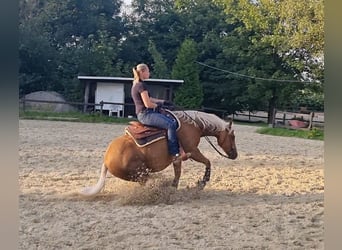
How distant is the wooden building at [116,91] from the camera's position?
51.6 ft

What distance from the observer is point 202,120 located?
412cm

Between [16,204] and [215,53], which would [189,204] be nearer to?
[16,204]

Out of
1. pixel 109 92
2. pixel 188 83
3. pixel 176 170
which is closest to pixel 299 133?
pixel 188 83

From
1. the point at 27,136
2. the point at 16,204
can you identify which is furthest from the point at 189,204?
the point at 27,136

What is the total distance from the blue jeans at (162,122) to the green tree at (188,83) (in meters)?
12.0

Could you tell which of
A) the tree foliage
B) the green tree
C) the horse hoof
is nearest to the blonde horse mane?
the horse hoof

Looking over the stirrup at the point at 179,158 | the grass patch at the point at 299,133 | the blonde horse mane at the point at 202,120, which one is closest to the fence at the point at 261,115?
the grass patch at the point at 299,133

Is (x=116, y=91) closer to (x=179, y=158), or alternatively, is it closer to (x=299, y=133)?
(x=299, y=133)

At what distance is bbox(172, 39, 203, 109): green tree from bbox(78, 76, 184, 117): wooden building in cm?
37

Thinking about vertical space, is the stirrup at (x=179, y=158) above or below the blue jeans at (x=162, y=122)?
below

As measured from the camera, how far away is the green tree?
16.1 m

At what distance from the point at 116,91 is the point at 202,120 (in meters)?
13.2

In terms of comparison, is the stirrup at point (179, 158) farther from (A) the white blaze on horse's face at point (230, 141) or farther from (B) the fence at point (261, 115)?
(B) the fence at point (261, 115)
